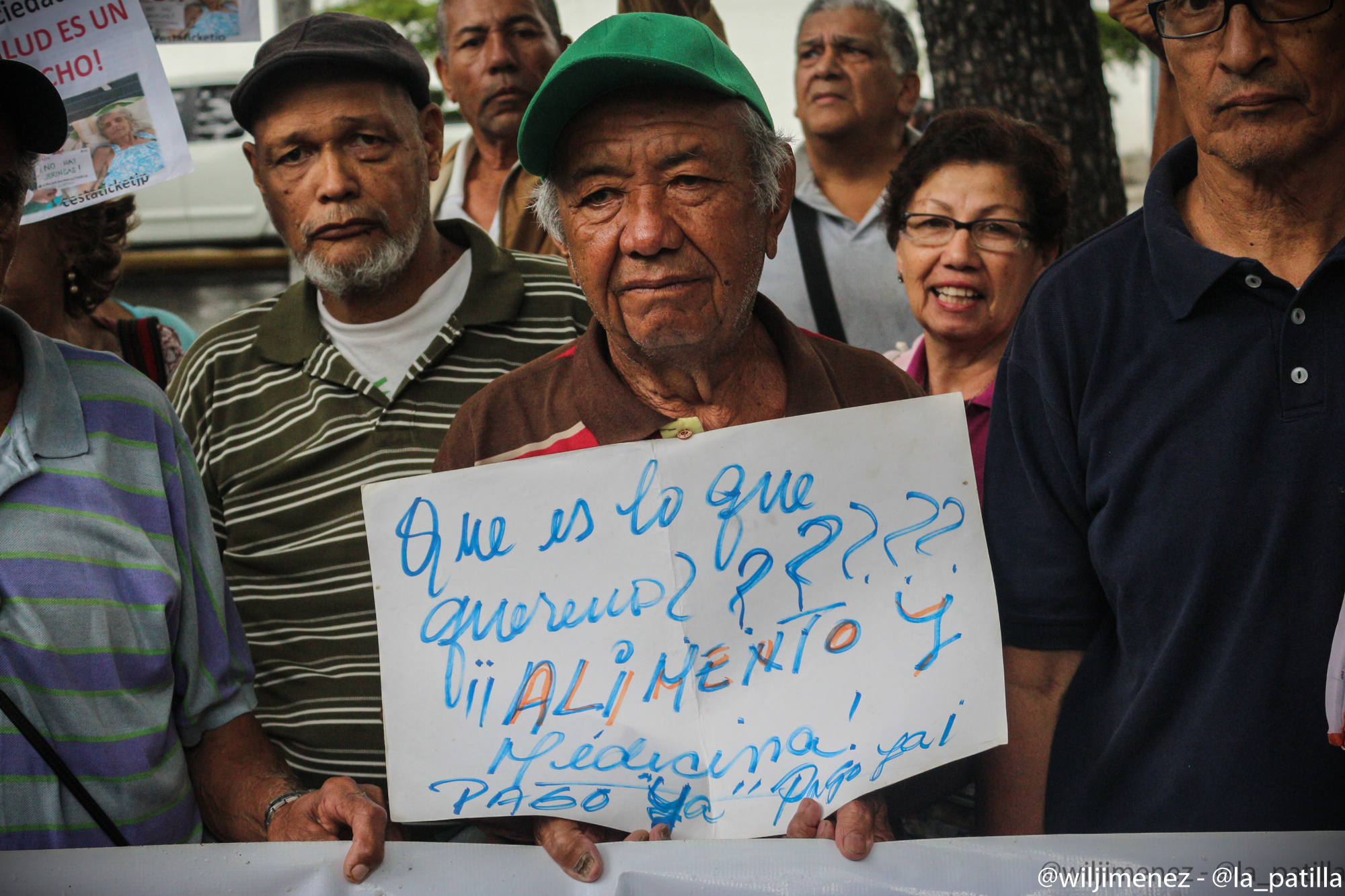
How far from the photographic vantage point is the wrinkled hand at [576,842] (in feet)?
4.71

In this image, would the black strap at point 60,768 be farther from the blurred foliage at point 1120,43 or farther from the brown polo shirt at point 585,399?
the blurred foliage at point 1120,43

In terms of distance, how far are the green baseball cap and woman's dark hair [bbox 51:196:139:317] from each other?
148 cm

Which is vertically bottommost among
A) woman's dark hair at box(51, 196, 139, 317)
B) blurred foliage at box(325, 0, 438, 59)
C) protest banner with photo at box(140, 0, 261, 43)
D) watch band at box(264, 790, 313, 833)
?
watch band at box(264, 790, 313, 833)

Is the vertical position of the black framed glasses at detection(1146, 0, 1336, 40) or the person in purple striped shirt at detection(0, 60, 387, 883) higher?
the black framed glasses at detection(1146, 0, 1336, 40)

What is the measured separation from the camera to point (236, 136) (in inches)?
112

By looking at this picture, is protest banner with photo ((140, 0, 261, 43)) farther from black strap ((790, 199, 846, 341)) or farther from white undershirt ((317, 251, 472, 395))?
black strap ((790, 199, 846, 341))

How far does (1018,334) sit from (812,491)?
14.9 inches

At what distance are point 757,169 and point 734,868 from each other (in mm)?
975

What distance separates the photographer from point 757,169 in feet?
5.67

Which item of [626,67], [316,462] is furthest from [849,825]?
[316,462]

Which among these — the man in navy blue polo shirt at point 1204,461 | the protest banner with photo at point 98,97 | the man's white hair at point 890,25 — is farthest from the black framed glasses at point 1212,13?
the man's white hair at point 890,25

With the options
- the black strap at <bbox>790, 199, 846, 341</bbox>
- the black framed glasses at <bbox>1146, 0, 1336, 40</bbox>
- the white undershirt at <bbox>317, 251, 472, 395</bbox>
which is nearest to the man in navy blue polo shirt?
the black framed glasses at <bbox>1146, 0, 1336, 40</bbox>

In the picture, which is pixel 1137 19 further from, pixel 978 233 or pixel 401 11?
pixel 401 11

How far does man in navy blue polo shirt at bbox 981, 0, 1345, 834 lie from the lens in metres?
1.44
